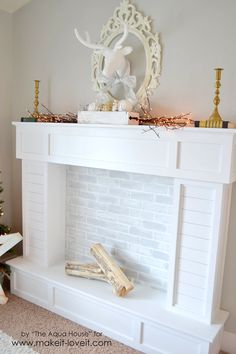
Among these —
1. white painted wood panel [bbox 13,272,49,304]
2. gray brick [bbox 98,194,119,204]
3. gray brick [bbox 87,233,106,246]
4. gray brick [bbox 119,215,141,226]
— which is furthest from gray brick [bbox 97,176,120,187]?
white painted wood panel [bbox 13,272,49,304]

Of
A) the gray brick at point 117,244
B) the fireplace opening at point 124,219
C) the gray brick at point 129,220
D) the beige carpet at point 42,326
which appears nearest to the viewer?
the beige carpet at point 42,326

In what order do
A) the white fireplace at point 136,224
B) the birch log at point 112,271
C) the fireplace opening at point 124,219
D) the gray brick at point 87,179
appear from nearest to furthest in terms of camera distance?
the white fireplace at point 136,224, the birch log at point 112,271, the fireplace opening at point 124,219, the gray brick at point 87,179

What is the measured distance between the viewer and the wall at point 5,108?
123 inches

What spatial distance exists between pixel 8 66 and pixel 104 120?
1.51m

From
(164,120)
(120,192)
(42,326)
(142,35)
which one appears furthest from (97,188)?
(142,35)

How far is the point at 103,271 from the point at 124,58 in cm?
165

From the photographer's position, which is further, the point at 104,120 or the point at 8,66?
the point at 8,66

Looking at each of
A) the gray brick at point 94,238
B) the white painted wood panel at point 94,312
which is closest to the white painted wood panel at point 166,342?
the white painted wood panel at point 94,312

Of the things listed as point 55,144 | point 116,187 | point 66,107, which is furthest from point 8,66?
point 116,187

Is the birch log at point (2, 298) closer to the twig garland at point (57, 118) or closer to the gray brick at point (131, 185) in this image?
the gray brick at point (131, 185)

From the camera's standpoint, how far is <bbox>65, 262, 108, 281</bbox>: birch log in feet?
8.48

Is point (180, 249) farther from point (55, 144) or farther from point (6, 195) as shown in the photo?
point (6, 195)

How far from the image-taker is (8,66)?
320cm

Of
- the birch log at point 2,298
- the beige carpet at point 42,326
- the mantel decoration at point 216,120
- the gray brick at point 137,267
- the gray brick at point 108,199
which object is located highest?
the mantel decoration at point 216,120
